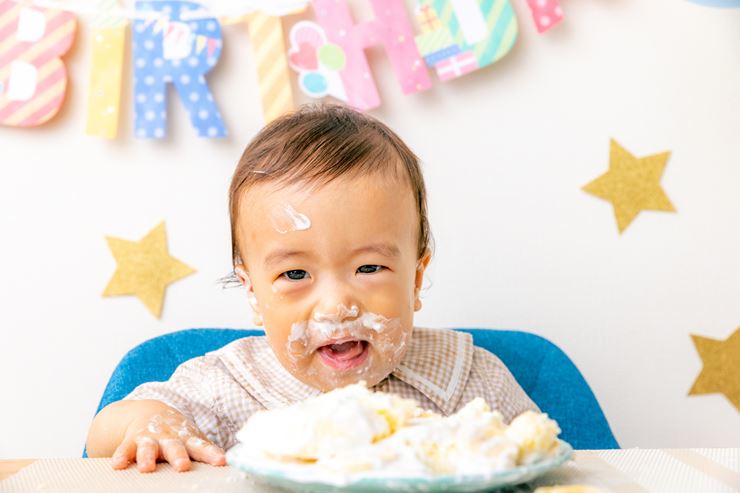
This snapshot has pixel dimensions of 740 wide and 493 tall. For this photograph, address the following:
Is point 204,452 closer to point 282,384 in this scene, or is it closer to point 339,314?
point 339,314

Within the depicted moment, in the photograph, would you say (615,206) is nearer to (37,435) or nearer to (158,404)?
(158,404)

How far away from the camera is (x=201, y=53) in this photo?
66.4 inches

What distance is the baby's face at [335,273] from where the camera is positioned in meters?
1.11

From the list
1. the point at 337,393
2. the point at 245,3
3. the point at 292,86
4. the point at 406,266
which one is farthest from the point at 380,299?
the point at 245,3

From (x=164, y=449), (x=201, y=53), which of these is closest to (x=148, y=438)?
(x=164, y=449)

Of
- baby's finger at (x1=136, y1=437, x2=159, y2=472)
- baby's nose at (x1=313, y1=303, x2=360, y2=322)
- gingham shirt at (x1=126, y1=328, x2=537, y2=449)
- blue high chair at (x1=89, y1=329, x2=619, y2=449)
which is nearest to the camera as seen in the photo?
baby's finger at (x1=136, y1=437, x2=159, y2=472)

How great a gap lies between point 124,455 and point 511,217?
106cm

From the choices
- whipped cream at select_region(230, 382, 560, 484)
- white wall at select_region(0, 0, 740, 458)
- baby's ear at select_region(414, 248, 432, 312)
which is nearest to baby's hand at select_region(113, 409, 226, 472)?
whipped cream at select_region(230, 382, 560, 484)

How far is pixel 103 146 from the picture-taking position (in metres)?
1.75

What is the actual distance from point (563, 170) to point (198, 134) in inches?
28.9

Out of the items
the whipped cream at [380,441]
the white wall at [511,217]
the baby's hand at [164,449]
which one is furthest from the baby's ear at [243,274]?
the whipped cream at [380,441]

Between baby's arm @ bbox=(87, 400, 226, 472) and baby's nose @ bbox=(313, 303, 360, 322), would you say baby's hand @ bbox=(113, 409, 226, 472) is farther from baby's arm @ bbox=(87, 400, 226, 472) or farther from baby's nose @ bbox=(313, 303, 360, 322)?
baby's nose @ bbox=(313, 303, 360, 322)

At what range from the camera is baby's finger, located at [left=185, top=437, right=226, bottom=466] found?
86 cm

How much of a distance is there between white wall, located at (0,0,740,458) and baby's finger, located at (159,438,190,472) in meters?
0.87
